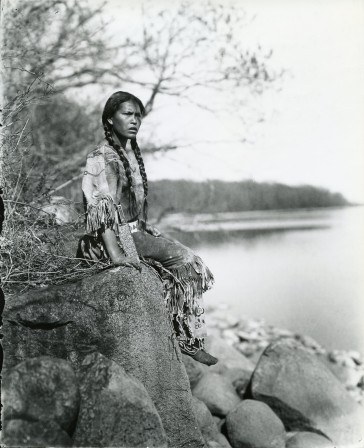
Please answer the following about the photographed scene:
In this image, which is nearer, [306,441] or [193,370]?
[306,441]

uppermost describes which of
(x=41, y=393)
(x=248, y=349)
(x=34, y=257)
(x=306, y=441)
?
(x=34, y=257)

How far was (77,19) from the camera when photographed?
9484 mm

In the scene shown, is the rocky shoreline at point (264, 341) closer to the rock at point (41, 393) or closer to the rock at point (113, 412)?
the rock at point (113, 412)

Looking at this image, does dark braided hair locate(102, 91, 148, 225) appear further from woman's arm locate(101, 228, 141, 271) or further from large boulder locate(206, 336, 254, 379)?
large boulder locate(206, 336, 254, 379)

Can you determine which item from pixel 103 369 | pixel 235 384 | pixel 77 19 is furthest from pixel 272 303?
pixel 103 369

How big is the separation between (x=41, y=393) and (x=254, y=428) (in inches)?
109

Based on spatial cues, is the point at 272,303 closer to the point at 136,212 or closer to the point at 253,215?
the point at 253,215

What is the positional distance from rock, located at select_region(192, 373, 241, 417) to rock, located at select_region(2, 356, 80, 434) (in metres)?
2.87

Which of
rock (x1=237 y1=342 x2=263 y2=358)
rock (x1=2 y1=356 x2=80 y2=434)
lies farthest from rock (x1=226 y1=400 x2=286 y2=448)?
rock (x1=237 y1=342 x2=263 y2=358)

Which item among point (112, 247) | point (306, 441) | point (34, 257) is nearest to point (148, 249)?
point (112, 247)

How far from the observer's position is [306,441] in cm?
520

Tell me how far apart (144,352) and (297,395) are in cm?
271

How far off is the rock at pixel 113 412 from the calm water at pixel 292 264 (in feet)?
26.7

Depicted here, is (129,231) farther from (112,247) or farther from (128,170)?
(128,170)
